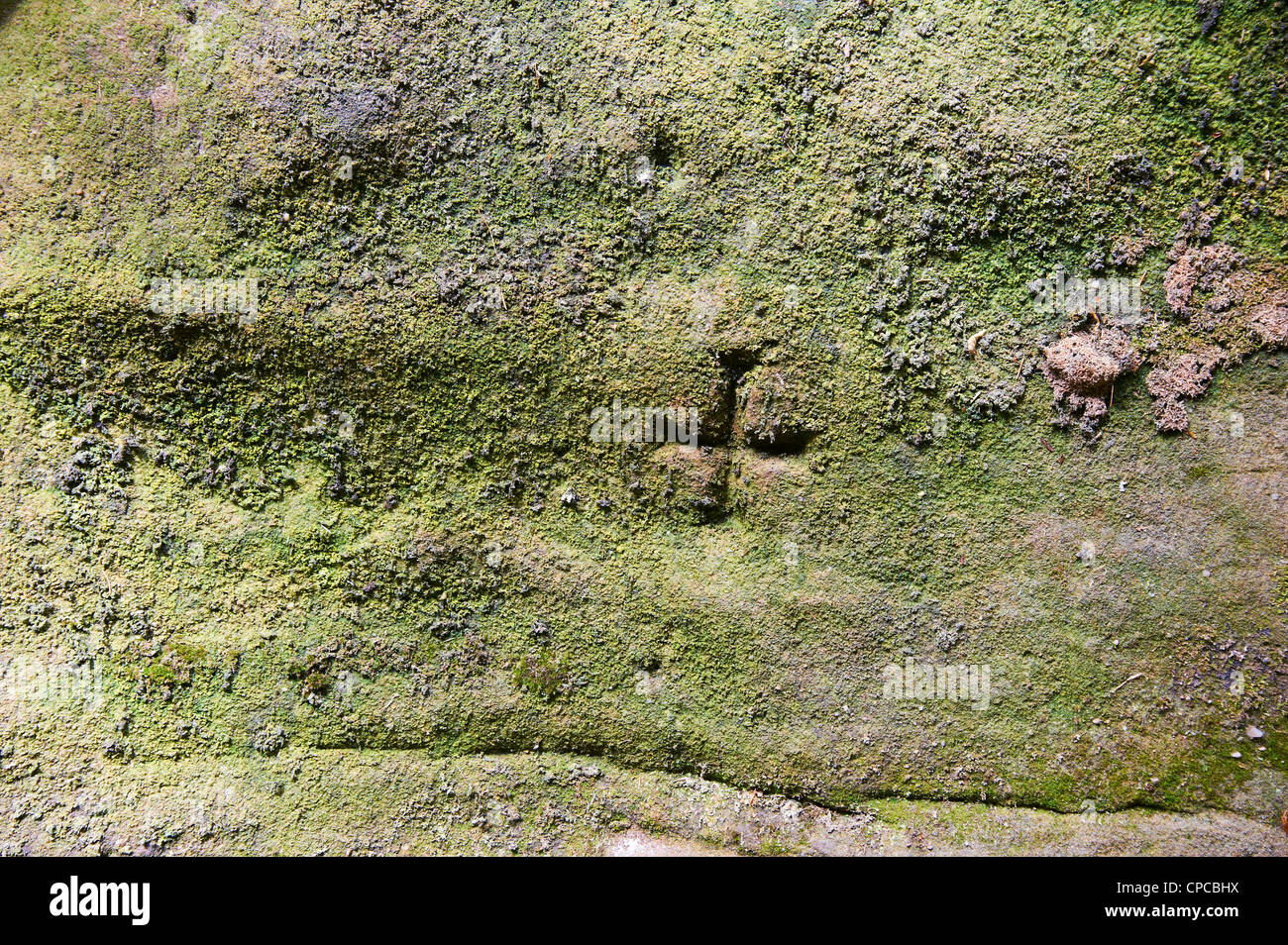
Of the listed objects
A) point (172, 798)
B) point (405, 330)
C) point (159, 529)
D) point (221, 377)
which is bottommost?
point (172, 798)

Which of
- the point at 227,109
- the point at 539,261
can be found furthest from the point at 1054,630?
the point at 227,109

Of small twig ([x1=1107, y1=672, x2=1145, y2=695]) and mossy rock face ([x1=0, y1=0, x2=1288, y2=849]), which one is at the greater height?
mossy rock face ([x1=0, y1=0, x2=1288, y2=849])

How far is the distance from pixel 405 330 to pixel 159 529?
1.71m

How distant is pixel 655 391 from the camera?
3.56 meters

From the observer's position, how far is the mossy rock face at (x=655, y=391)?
347 cm

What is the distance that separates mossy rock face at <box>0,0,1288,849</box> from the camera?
3.47m

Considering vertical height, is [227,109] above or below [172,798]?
above

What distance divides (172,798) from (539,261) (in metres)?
3.38

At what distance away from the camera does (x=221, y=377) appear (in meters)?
3.74

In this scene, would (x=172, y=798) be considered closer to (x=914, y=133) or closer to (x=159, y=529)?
(x=159, y=529)

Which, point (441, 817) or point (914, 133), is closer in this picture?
point (914, 133)

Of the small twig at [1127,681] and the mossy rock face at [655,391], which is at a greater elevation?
the mossy rock face at [655,391]

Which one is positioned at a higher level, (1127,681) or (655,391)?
(655,391)
